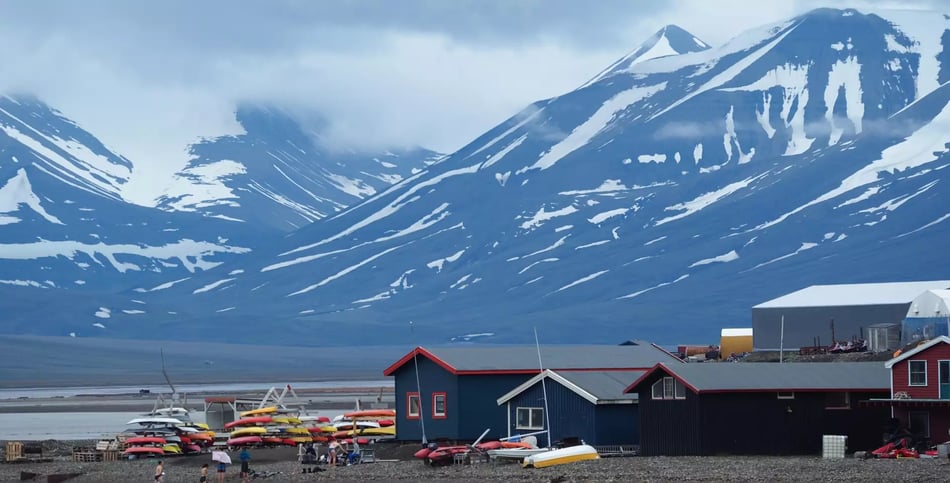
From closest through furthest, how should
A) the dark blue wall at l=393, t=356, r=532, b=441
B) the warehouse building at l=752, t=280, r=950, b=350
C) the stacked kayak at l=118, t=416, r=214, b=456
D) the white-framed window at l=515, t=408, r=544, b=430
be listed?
the white-framed window at l=515, t=408, r=544, b=430 → the dark blue wall at l=393, t=356, r=532, b=441 → the stacked kayak at l=118, t=416, r=214, b=456 → the warehouse building at l=752, t=280, r=950, b=350

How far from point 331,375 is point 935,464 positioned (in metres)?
144

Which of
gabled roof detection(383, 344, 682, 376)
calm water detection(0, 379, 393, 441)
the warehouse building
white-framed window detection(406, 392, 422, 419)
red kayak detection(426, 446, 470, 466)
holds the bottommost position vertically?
calm water detection(0, 379, 393, 441)

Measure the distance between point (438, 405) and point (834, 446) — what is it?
1542cm

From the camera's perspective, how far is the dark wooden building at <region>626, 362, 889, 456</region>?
48969mm

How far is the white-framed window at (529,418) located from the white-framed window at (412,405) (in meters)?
5.19

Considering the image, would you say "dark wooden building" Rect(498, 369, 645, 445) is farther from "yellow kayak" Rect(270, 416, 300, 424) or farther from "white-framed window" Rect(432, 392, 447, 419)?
"yellow kayak" Rect(270, 416, 300, 424)

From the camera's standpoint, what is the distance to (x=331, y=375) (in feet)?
607

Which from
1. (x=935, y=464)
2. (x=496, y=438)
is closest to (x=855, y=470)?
(x=935, y=464)

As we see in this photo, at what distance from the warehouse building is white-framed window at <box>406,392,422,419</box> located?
118 feet

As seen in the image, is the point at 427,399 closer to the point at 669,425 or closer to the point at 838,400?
the point at 669,425

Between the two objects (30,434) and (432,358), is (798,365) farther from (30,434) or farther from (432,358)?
(30,434)

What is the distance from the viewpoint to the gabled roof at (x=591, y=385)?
53.1 meters

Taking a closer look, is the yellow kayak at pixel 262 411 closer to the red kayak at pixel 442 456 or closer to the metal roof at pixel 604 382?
the metal roof at pixel 604 382

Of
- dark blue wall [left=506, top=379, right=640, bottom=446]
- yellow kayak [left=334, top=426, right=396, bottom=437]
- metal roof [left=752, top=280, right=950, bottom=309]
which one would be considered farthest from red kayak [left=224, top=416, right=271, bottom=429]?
metal roof [left=752, top=280, right=950, bottom=309]
